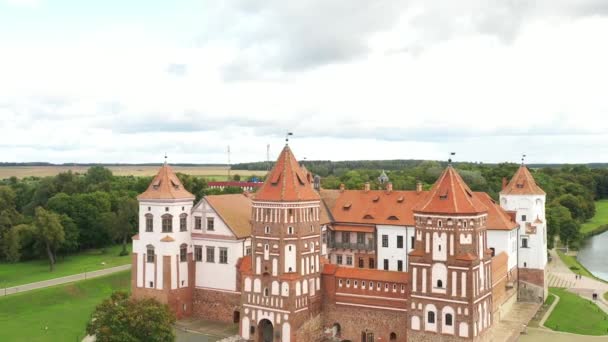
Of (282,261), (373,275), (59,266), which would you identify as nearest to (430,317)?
(373,275)

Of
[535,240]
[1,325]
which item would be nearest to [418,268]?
[535,240]

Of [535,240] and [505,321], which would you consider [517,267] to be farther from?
[505,321]

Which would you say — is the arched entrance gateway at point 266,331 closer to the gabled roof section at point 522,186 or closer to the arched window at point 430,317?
the arched window at point 430,317

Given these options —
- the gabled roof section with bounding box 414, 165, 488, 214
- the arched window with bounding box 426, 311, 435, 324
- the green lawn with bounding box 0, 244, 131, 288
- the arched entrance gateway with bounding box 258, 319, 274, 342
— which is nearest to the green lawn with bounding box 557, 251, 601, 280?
the arched window with bounding box 426, 311, 435, 324

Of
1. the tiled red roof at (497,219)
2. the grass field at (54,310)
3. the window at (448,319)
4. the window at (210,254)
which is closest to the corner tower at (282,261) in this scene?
the window at (210,254)

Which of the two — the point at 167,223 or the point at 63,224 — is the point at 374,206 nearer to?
the point at 167,223

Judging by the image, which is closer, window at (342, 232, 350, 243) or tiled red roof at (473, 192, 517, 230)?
tiled red roof at (473, 192, 517, 230)

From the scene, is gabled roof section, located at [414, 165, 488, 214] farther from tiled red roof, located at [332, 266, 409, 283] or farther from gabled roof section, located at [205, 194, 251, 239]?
gabled roof section, located at [205, 194, 251, 239]
